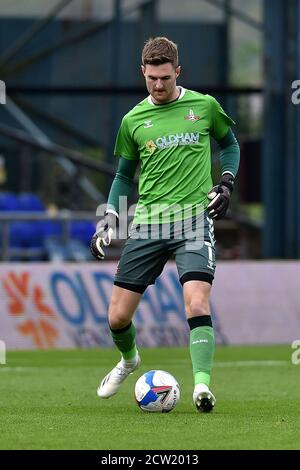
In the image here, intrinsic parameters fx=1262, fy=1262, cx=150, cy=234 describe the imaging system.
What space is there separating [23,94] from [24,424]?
16970mm

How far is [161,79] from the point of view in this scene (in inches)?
316

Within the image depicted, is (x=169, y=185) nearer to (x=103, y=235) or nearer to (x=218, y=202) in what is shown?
(x=218, y=202)

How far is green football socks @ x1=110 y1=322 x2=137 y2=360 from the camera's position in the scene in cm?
851

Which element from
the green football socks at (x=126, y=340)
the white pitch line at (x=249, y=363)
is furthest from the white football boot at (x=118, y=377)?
the white pitch line at (x=249, y=363)

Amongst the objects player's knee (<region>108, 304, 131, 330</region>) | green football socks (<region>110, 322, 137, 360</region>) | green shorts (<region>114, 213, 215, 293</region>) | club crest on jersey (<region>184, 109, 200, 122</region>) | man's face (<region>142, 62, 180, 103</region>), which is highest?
man's face (<region>142, 62, 180, 103</region>)

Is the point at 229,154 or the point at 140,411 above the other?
the point at 229,154

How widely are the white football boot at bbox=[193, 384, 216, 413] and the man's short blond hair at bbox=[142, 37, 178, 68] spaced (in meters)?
2.04

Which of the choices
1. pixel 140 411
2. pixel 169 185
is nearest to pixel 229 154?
pixel 169 185

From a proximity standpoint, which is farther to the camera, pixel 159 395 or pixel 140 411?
pixel 140 411

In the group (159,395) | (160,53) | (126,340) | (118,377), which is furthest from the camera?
(118,377)

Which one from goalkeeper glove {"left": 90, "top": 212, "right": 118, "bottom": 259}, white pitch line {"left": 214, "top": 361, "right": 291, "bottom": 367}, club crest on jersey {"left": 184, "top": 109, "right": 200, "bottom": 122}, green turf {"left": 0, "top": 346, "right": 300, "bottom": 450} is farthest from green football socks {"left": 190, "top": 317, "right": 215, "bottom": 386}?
white pitch line {"left": 214, "top": 361, "right": 291, "bottom": 367}

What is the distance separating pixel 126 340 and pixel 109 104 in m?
16.2

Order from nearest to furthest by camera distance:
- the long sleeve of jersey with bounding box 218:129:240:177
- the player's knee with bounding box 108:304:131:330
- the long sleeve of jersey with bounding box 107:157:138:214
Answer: the player's knee with bounding box 108:304:131:330, the long sleeve of jersey with bounding box 218:129:240:177, the long sleeve of jersey with bounding box 107:157:138:214

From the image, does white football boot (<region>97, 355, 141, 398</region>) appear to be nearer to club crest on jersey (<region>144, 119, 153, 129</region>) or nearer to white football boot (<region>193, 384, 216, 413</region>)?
white football boot (<region>193, 384, 216, 413</region>)
